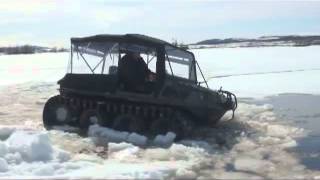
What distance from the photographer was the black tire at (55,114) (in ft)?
49.4

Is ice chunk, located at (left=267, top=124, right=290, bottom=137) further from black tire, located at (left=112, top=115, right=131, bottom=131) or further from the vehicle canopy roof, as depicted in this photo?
black tire, located at (left=112, top=115, right=131, bottom=131)

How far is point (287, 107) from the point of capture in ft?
64.3

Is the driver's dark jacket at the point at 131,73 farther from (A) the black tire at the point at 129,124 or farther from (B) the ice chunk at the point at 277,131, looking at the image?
(B) the ice chunk at the point at 277,131

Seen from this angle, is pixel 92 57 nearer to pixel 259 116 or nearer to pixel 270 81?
pixel 259 116

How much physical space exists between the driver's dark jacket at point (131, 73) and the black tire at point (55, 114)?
172 centimetres

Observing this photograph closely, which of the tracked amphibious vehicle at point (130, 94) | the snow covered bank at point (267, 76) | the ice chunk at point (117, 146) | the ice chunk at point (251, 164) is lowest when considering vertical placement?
the snow covered bank at point (267, 76)

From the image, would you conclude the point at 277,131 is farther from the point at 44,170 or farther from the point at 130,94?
the point at 44,170

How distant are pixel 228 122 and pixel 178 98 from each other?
289 centimetres

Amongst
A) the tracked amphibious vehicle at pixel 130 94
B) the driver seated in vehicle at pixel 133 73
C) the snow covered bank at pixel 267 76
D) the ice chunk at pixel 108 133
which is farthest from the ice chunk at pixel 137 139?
the snow covered bank at pixel 267 76

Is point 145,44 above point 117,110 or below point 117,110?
above

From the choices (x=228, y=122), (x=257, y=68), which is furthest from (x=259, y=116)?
(x=257, y=68)

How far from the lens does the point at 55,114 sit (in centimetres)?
1513

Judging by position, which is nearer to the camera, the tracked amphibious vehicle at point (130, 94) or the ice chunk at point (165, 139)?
the ice chunk at point (165, 139)

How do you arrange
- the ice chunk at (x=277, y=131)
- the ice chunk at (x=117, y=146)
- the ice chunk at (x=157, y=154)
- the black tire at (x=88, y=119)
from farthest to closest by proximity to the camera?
1. the black tire at (x=88, y=119)
2. the ice chunk at (x=277, y=131)
3. the ice chunk at (x=117, y=146)
4. the ice chunk at (x=157, y=154)
